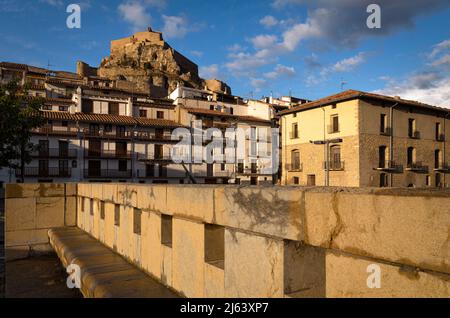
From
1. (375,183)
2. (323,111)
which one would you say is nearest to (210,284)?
(375,183)

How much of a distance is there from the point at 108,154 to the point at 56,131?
5.77m

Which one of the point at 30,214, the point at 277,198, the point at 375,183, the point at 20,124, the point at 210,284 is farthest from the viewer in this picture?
the point at 375,183

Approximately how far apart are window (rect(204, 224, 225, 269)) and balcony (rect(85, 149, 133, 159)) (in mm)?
34645

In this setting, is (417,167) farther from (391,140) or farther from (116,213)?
(116,213)

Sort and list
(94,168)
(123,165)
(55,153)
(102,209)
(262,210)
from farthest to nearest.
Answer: (123,165) → (94,168) → (55,153) → (102,209) → (262,210)

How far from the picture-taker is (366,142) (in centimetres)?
2581

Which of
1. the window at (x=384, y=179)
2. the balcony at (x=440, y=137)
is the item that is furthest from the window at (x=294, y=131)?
the balcony at (x=440, y=137)

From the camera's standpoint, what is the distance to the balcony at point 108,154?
34.9m

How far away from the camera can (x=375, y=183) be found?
25.7 metres

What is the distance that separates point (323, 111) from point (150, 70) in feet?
181

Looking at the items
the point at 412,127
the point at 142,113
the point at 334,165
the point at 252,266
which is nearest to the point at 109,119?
the point at 142,113

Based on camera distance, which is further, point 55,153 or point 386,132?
point 55,153

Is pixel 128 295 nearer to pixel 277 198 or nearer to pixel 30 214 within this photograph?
pixel 277 198

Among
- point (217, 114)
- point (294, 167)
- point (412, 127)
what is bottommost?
point (294, 167)
